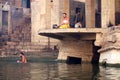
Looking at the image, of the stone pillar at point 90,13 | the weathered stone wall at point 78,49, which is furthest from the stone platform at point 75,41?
the stone pillar at point 90,13

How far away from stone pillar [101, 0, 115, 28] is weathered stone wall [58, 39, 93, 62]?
314 centimetres

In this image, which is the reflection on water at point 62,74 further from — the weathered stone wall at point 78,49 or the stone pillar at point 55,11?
the stone pillar at point 55,11

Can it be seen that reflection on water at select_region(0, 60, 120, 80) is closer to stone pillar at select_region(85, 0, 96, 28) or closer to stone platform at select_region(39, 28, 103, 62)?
stone platform at select_region(39, 28, 103, 62)

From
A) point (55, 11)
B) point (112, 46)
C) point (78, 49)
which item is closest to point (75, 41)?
point (78, 49)

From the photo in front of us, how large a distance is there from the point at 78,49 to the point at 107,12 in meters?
4.60

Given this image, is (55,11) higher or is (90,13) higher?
(55,11)

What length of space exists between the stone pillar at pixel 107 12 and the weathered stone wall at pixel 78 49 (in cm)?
314

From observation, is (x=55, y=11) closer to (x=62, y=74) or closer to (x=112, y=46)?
(x=112, y=46)

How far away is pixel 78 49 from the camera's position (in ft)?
96.9

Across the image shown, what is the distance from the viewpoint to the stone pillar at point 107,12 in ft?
86.2

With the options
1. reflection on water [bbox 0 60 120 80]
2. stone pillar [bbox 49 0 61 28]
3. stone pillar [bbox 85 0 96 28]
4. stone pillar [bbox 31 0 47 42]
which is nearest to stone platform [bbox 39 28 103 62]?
stone pillar [bbox 85 0 96 28]

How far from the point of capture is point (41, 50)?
125ft

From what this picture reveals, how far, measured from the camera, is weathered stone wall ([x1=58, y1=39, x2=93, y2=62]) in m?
29.2

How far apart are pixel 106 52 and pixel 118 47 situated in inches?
69.3
